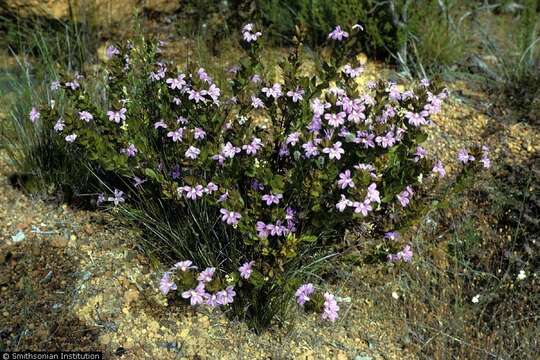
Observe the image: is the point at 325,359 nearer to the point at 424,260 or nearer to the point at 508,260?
the point at 424,260

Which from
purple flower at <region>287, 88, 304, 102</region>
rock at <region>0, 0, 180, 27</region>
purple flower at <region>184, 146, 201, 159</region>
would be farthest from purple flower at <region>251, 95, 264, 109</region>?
rock at <region>0, 0, 180, 27</region>

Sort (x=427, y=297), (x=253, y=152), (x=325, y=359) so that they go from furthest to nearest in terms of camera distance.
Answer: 1. (x=427, y=297)
2. (x=325, y=359)
3. (x=253, y=152)

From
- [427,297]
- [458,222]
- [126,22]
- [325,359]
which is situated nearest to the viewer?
[325,359]

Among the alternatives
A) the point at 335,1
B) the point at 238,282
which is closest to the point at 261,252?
the point at 238,282

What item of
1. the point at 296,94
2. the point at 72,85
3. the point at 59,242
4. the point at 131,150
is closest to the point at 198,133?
the point at 131,150

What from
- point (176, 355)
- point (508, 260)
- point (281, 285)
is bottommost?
point (508, 260)

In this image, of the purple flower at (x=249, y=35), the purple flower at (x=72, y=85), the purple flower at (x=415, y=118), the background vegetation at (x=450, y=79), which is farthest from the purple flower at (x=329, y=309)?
the purple flower at (x=72, y=85)

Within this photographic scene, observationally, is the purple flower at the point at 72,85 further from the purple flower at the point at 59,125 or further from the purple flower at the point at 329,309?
the purple flower at the point at 329,309
